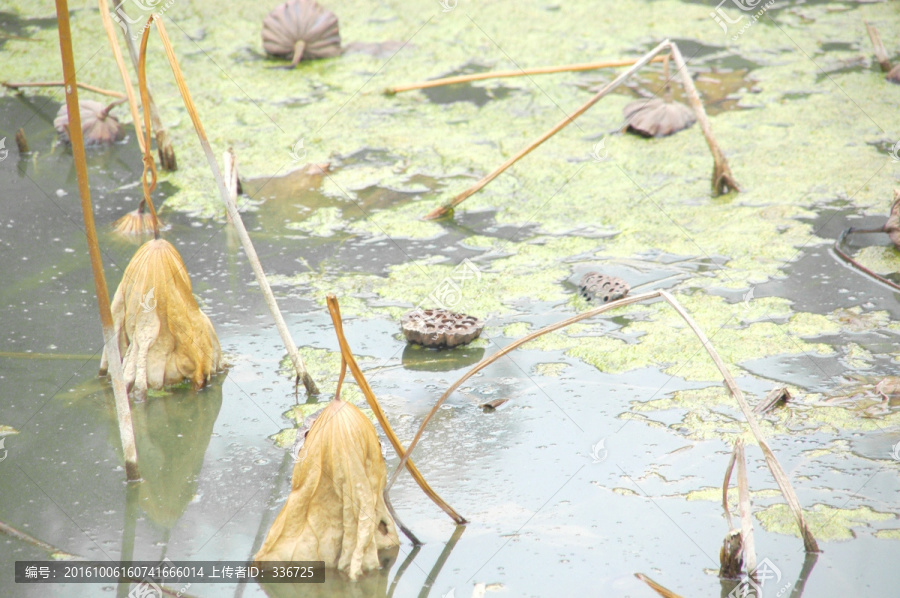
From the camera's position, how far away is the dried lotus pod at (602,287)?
270 cm

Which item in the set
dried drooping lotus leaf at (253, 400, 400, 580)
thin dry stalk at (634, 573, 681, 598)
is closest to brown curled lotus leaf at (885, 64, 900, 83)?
thin dry stalk at (634, 573, 681, 598)

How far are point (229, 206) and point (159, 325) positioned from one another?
16.2 inches

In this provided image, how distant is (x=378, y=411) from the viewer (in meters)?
1.60

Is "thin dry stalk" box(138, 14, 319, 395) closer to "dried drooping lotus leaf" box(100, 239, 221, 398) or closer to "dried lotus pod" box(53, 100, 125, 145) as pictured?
"dried drooping lotus leaf" box(100, 239, 221, 398)

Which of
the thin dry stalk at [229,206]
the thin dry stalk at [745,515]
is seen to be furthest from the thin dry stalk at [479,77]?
the thin dry stalk at [745,515]

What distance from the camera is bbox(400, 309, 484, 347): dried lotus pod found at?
2531mm

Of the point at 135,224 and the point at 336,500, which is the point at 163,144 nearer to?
the point at 135,224

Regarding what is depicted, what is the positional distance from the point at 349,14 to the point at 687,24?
2.07m

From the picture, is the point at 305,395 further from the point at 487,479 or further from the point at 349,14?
the point at 349,14

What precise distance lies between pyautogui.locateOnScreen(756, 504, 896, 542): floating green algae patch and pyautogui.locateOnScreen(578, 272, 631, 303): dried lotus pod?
964mm

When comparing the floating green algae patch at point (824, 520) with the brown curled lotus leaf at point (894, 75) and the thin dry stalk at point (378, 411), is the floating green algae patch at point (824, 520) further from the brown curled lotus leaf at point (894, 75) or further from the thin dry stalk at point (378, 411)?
the brown curled lotus leaf at point (894, 75)

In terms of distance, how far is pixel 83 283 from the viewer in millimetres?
2859

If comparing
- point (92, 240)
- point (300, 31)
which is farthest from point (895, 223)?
point (300, 31)

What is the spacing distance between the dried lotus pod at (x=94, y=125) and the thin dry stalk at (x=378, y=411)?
263 centimetres
